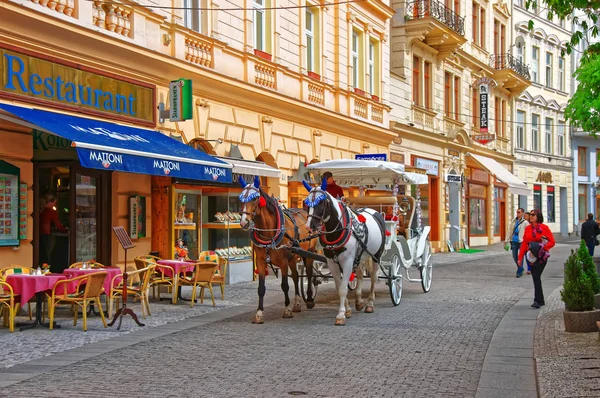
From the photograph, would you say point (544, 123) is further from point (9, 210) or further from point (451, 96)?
point (9, 210)

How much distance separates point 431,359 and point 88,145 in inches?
229

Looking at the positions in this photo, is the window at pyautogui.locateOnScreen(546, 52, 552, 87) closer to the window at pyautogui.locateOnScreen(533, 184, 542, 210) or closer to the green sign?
the window at pyautogui.locateOnScreen(533, 184, 542, 210)

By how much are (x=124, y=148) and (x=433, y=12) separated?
2018 cm

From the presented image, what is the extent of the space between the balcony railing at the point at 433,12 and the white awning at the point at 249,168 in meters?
13.9

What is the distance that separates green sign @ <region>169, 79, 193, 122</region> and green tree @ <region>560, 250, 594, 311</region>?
26.7 feet

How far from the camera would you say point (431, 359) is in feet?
27.4

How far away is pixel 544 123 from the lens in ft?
150

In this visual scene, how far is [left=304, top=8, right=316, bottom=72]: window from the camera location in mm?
22188

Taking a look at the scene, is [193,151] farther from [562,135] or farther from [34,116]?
[562,135]

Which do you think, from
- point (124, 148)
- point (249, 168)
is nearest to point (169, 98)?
point (249, 168)

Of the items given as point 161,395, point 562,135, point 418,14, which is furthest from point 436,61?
point 161,395

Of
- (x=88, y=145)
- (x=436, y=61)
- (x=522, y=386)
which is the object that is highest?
(x=436, y=61)

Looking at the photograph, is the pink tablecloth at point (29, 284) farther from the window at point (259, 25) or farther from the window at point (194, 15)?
the window at point (259, 25)

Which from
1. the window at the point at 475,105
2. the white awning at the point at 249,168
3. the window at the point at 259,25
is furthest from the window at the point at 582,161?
the white awning at the point at 249,168
